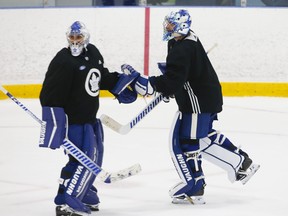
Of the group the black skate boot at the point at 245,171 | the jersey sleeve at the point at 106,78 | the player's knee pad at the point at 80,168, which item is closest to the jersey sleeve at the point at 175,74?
the jersey sleeve at the point at 106,78

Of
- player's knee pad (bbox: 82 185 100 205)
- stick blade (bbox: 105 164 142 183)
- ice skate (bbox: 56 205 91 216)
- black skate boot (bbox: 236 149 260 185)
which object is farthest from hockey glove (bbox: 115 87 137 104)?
black skate boot (bbox: 236 149 260 185)

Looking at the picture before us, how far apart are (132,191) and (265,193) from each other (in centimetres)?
74

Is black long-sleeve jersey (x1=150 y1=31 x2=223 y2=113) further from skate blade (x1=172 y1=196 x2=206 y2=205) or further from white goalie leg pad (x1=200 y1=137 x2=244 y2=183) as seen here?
skate blade (x1=172 y1=196 x2=206 y2=205)

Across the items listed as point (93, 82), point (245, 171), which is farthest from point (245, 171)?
point (93, 82)

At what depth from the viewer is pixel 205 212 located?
4.46 meters

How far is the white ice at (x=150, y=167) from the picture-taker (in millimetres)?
4566

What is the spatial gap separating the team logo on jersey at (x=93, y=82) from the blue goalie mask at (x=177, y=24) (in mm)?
488

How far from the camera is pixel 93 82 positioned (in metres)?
4.26

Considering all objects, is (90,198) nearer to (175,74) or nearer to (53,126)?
(53,126)

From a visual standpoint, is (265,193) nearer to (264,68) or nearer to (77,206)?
(77,206)

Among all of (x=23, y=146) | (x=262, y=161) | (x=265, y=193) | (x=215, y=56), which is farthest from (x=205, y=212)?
(x=215, y=56)

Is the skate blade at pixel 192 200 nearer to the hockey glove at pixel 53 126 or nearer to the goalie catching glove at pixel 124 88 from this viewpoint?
the goalie catching glove at pixel 124 88

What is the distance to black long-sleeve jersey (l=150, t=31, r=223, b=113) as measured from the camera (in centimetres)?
441

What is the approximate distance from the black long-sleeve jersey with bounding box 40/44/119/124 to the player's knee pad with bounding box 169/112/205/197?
52cm
